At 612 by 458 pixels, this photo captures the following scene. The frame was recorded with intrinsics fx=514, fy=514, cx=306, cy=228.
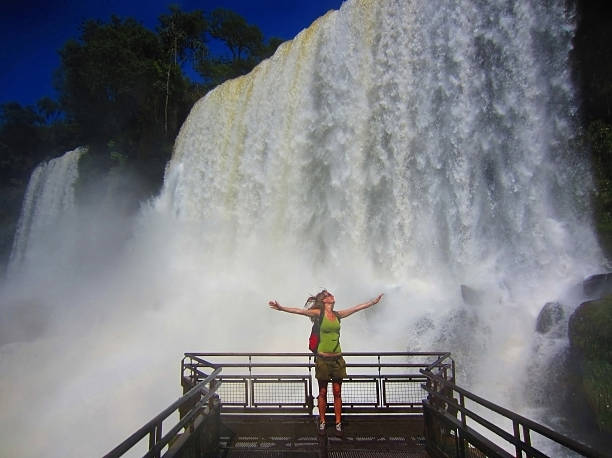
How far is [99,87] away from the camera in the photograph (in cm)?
3634

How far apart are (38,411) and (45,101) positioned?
5719 cm

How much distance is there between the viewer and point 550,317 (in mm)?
10242

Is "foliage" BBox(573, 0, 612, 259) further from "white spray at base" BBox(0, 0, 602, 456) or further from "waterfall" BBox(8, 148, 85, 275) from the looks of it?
"waterfall" BBox(8, 148, 85, 275)

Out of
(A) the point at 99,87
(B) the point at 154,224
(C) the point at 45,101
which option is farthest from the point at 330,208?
(C) the point at 45,101

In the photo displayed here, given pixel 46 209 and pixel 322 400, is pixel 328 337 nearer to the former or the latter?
pixel 322 400

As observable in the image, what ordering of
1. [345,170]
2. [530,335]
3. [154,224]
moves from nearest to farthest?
1. [530,335]
2. [345,170]
3. [154,224]

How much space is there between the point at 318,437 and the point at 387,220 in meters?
10.3

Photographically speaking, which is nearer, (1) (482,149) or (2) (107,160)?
(1) (482,149)

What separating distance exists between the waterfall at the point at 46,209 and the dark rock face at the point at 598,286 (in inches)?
1376

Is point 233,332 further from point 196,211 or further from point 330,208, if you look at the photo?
point 196,211

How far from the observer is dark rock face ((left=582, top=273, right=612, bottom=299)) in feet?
33.3

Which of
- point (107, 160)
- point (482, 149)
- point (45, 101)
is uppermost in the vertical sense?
point (45, 101)

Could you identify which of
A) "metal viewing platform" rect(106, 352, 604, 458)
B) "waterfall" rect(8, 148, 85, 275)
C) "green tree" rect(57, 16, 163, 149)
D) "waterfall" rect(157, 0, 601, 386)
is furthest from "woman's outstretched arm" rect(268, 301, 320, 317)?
"waterfall" rect(8, 148, 85, 275)

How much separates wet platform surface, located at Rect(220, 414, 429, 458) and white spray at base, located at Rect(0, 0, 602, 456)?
437cm
